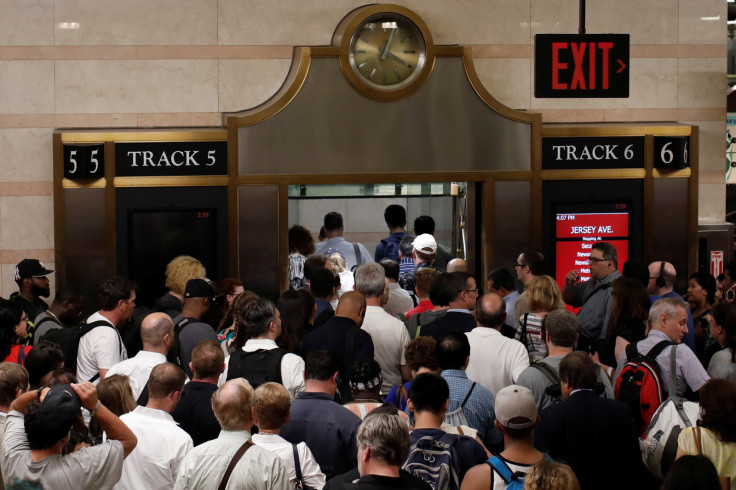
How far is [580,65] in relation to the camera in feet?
30.0

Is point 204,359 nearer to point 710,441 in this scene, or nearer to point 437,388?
point 437,388

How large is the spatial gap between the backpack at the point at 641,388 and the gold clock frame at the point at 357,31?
17.3ft

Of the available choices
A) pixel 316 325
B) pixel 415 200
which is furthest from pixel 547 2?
pixel 316 325

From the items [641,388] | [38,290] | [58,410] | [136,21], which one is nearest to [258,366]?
[58,410]

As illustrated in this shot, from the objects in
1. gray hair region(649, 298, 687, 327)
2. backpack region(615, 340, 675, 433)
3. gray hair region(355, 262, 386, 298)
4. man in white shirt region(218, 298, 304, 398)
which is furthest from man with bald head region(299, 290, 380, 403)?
gray hair region(649, 298, 687, 327)

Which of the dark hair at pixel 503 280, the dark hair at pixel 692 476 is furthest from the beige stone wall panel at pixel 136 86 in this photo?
the dark hair at pixel 692 476

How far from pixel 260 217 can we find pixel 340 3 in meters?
2.45

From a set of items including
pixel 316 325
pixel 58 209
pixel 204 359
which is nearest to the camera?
pixel 204 359

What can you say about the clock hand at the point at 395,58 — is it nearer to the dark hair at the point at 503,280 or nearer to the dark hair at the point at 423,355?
the dark hair at the point at 503,280

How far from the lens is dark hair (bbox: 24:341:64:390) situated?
557 centimetres

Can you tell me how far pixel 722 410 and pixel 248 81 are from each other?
23.5 ft

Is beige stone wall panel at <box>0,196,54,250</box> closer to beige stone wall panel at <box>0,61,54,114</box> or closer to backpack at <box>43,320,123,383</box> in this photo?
beige stone wall panel at <box>0,61,54,114</box>

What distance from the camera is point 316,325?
7.46 m

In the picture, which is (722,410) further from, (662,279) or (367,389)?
(662,279)
